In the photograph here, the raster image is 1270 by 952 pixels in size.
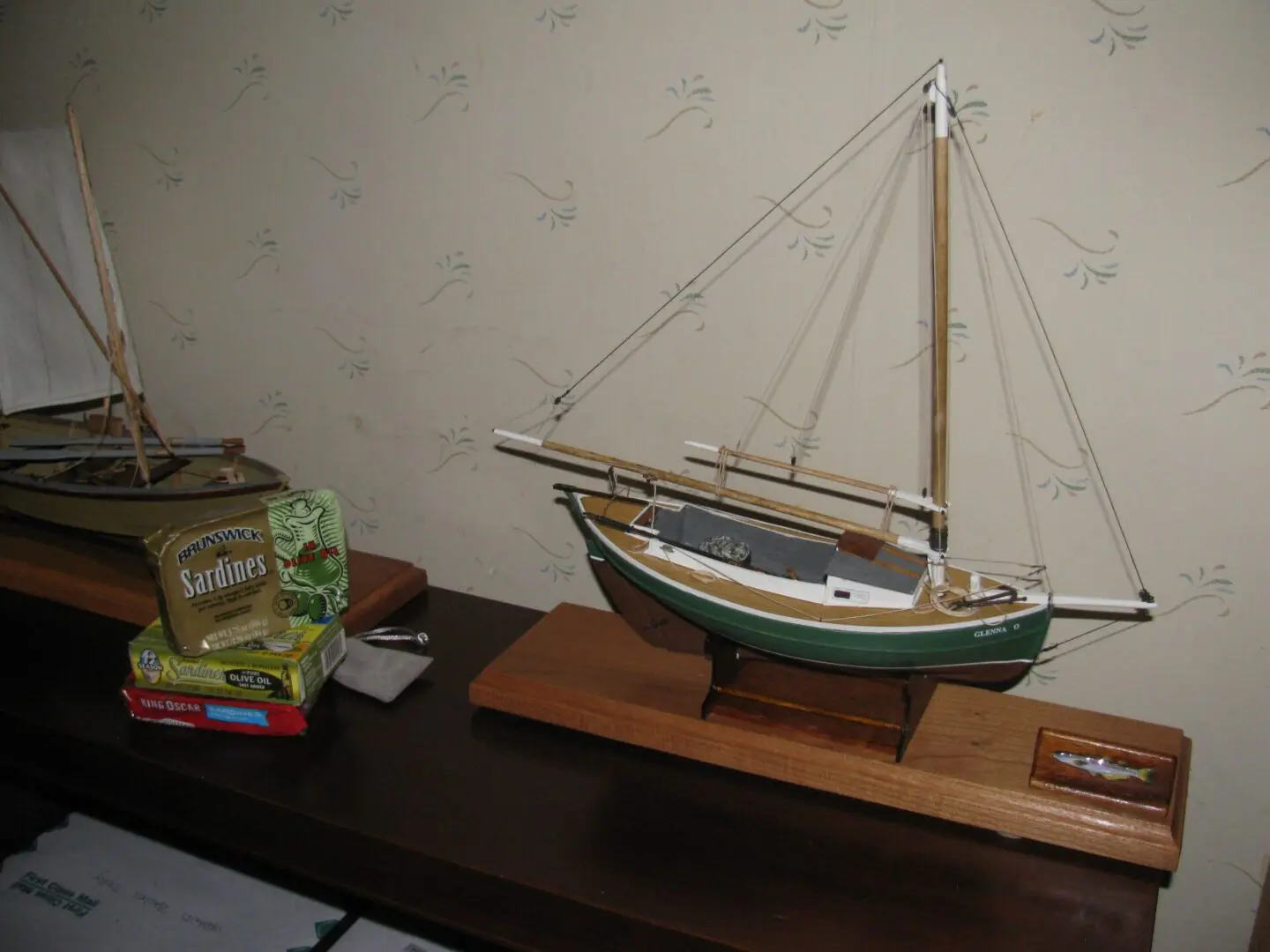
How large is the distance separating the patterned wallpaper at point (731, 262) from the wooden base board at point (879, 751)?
124mm

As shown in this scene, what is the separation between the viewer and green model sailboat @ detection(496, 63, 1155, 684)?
29.8 inches

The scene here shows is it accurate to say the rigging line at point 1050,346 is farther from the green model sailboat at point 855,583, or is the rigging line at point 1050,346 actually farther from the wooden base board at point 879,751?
the wooden base board at point 879,751

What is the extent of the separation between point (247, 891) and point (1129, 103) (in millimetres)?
1193

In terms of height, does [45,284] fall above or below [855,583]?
above

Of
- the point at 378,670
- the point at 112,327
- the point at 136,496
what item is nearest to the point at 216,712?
the point at 378,670

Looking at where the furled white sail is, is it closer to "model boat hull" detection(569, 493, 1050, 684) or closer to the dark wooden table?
the dark wooden table

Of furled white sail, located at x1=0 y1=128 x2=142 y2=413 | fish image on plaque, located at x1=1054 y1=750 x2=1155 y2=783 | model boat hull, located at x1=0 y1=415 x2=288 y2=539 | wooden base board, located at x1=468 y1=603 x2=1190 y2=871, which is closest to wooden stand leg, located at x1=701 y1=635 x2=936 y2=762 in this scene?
wooden base board, located at x1=468 y1=603 x2=1190 y2=871

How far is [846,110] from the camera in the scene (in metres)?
0.82

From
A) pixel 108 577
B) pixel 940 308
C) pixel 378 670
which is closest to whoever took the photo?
pixel 940 308

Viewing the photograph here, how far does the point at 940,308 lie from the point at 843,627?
28cm

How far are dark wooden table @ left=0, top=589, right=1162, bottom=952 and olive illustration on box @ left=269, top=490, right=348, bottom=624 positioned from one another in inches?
4.0

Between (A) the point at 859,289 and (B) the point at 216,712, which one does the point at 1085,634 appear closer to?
(A) the point at 859,289

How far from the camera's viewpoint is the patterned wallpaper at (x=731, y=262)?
0.76m

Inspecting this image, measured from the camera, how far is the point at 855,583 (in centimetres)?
79
